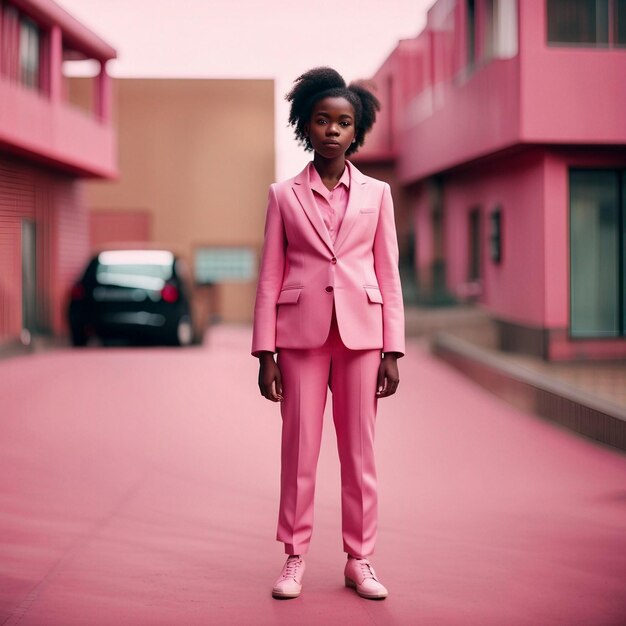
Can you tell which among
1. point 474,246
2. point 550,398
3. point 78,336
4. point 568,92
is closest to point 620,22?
point 568,92

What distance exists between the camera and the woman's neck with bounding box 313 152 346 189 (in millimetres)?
4531

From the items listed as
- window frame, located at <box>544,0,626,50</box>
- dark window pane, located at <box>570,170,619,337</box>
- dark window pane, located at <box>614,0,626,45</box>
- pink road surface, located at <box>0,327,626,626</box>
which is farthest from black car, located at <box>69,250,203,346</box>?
dark window pane, located at <box>614,0,626,45</box>

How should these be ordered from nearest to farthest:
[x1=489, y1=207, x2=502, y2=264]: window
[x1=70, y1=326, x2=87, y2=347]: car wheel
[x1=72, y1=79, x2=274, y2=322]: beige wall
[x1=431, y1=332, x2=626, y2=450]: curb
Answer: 1. [x1=431, y1=332, x2=626, y2=450]: curb
2. [x1=70, y1=326, x2=87, y2=347]: car wheel
3. [x1=489, y1=207, x2=502, y2=264]: window
4. [x1=72, y1=79, x2=274, y2=322]: beige wall

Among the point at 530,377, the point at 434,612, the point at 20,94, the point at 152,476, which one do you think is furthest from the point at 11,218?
the point at 20,94

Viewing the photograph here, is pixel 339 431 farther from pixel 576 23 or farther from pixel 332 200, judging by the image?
pixel 576 23

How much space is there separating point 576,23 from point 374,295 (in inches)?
455

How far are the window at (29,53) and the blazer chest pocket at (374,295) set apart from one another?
14780 mm

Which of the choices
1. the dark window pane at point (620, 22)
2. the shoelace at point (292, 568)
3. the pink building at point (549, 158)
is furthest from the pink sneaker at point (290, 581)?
the dark window pane at point (620, 22)

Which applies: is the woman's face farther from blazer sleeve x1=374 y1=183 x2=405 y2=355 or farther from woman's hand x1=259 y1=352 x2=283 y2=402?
woman's hand x1=259 y1=352 x2=283 y2=402

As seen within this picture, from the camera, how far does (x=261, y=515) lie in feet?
20.5

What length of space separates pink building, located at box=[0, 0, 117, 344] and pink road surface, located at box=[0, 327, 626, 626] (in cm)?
492

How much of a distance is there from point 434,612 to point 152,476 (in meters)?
3.34

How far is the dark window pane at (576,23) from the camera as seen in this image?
15.0m

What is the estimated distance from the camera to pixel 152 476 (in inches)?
290
